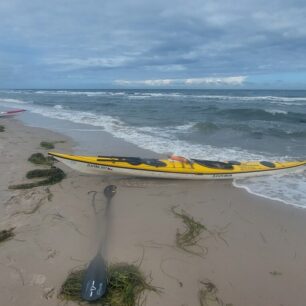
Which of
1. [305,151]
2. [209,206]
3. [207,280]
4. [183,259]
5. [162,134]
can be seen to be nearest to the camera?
[207,280]

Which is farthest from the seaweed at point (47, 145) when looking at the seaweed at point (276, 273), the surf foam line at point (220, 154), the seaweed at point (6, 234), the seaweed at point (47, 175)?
the seaweed at point (276, 273)

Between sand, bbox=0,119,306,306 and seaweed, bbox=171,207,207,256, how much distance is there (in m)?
0.06

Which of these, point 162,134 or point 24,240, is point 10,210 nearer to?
point 24,240

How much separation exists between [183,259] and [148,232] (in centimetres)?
91

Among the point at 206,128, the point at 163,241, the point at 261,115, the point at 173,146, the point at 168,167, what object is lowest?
the point at 261,115

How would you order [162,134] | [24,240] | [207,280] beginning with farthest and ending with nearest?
[162,134]
[24,240]
[207,280]

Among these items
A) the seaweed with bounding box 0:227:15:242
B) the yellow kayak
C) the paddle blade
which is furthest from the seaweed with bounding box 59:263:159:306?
the yellow kayak

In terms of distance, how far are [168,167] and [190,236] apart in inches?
107

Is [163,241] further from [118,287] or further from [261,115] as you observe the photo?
[261,115]

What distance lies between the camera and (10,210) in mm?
5617

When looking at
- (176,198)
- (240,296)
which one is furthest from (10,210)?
(240,296)

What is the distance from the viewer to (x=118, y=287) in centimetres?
371

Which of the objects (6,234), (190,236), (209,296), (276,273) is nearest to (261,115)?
(190,236)

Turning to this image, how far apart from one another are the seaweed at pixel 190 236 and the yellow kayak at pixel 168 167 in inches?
74.6
